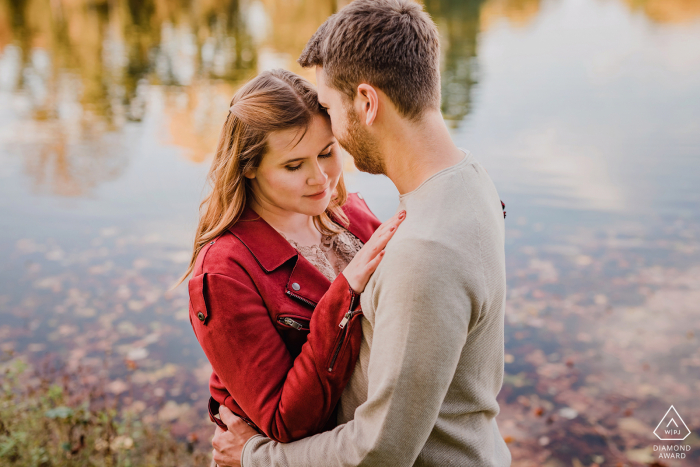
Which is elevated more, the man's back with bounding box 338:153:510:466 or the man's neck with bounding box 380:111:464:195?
the man's neck with bounding box 380:111:464:195

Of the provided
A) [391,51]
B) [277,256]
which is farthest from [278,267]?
[391,51]

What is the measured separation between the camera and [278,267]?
7.00 feet

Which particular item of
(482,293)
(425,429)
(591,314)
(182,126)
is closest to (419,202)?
(482,293)

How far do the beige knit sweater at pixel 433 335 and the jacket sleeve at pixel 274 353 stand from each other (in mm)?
77

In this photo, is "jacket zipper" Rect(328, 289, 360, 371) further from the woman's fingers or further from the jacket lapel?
the jacket lapel

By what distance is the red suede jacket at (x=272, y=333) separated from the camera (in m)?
1.83

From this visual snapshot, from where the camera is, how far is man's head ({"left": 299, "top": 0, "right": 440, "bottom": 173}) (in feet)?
5.71

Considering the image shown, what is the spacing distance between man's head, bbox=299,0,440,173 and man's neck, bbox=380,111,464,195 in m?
0.03

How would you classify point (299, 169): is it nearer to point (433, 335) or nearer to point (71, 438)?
point (433, 335)

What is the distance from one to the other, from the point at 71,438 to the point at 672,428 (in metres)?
4.63

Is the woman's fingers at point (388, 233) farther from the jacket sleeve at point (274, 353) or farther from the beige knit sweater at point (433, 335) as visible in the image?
the jacket sleeve at point (274, 353)

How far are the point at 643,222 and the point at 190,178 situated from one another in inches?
317

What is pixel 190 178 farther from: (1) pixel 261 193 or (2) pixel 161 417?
(1) pixel 261 193

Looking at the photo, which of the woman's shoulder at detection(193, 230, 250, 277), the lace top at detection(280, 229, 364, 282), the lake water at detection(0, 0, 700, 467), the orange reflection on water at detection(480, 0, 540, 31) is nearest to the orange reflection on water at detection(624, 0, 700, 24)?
the lake water at detection(0, 0, 700, 467)
